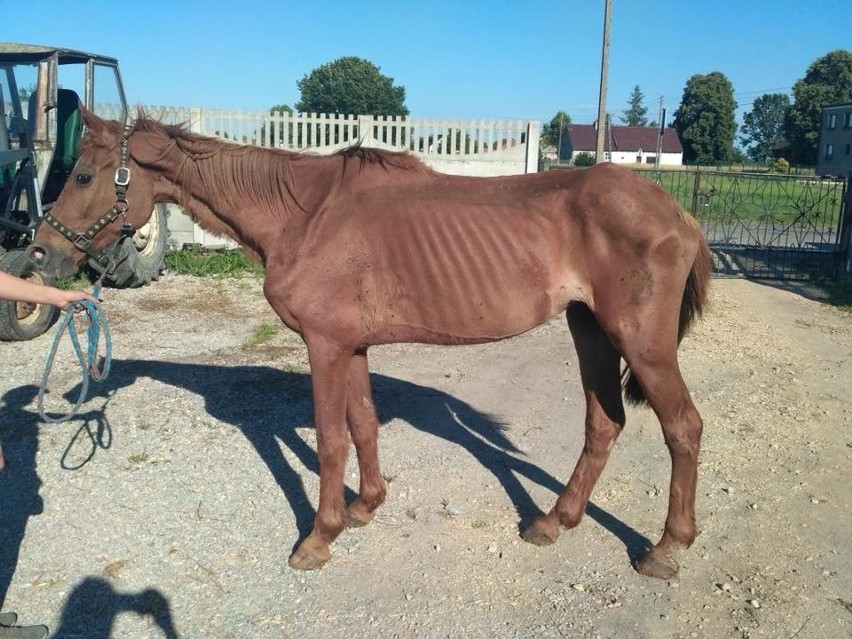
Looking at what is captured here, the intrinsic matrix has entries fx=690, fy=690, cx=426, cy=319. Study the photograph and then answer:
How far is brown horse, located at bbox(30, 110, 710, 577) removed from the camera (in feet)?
10.7

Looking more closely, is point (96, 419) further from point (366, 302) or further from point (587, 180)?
point (587, 180)

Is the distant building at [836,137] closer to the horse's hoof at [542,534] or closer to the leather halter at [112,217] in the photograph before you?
the horse's hoof at [542,534]

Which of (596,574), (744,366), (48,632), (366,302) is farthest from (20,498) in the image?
(744,366)

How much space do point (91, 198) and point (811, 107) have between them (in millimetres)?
70498

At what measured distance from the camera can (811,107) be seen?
61.3m

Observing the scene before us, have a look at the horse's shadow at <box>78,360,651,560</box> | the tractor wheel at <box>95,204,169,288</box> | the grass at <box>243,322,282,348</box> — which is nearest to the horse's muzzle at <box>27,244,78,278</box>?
the horse's shadow at <box>78,360,651,560</box>

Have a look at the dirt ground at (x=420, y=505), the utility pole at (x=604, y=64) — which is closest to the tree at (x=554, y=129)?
the utility pole at (x=604, y=64)

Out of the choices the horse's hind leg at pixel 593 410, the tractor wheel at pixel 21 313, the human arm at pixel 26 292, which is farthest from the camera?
the tractor wheel at pixel 21 313

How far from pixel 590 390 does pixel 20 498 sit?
3.28 meters

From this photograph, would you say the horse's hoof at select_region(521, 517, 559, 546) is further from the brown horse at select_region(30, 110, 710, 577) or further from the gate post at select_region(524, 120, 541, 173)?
the gate post at select_region(524, 120, 541, 173)

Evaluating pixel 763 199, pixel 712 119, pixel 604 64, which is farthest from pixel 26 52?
pixel 712 119

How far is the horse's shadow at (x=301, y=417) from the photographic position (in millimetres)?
4121

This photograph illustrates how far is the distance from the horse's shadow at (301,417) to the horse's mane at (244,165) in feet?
5.93

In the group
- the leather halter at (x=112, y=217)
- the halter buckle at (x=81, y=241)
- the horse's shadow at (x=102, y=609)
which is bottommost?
the horse's shadow at (x=102, y=609)
